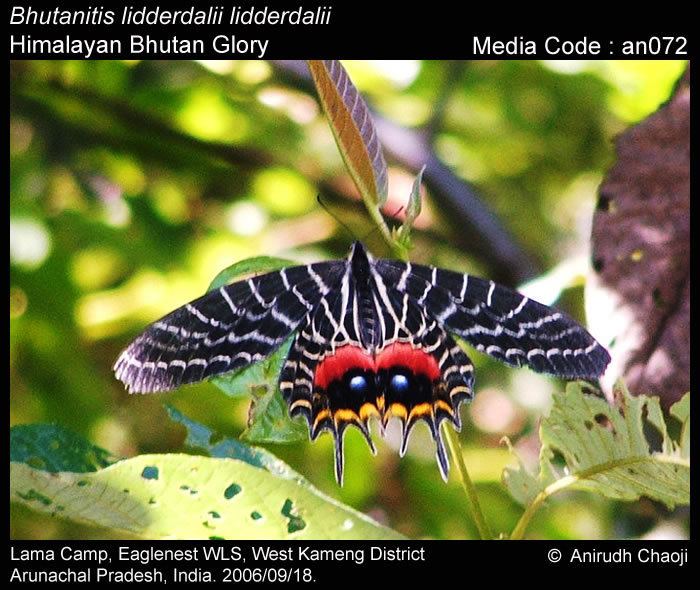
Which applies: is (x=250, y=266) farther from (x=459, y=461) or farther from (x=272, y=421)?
(x=459, y=461)

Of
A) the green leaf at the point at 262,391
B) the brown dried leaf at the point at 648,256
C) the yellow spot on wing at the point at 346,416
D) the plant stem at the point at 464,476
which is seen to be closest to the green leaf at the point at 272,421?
the green leaf at the point at 262,391

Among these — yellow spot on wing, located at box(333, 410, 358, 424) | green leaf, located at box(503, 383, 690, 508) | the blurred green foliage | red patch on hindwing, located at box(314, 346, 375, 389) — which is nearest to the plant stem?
green leaf, located at box(503, 383, 690, 508)

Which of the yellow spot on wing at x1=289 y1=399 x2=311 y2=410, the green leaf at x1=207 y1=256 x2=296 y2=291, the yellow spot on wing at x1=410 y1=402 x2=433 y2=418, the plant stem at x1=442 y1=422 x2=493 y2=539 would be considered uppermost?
the green leaf at x1=207 y1=256 x2=296 y2=291

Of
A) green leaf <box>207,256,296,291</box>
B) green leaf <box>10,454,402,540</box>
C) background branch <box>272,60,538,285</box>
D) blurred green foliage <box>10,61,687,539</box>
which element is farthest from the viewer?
blurred green foliage <box>10,61,687,539</box>

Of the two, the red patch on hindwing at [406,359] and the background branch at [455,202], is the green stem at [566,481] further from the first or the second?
the background branch at [455,202]

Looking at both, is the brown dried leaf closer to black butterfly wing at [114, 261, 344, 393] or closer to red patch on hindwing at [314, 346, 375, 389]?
red patch on hindwing at [314, 346, 375, 389]

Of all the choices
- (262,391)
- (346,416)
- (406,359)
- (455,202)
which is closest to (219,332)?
(262,391)
